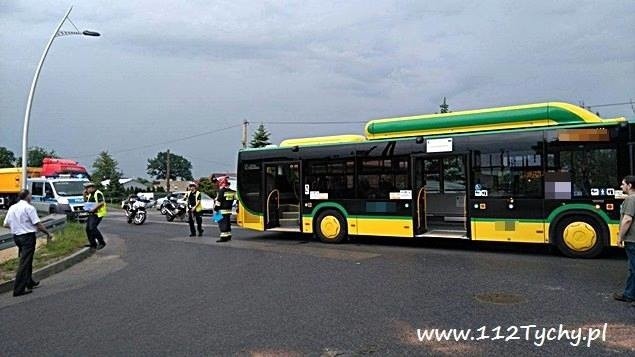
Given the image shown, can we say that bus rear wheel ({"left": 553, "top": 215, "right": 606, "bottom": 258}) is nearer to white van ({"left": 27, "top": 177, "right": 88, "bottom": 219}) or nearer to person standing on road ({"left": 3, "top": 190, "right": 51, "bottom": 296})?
person standing on road ({"left": 3, "top": 190, "right": 51, "bottom": 296})

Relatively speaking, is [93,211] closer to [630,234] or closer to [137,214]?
[137,214]

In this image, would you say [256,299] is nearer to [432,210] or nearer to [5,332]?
[5,332]

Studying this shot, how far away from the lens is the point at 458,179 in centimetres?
1248

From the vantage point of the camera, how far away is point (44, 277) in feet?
32.7

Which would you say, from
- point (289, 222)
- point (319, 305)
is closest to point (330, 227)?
point (289, 222)

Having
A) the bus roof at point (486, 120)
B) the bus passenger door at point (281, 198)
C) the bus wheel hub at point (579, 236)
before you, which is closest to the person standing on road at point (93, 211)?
the bus passenger door at point (281, 198)

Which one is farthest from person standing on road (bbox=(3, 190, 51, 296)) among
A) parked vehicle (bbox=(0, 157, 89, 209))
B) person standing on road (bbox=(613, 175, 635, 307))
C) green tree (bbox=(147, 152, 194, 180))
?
green tree (bbox=(147, 152, 194, 180))

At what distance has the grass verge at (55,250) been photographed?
10.2m

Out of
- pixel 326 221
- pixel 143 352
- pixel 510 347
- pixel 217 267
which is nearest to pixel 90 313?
pixel 143 352

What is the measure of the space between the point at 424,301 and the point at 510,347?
194 centimetres

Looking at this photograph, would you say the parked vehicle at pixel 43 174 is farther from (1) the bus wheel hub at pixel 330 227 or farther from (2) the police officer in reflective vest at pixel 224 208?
(1) the bus wheel hub at pixel 330 227

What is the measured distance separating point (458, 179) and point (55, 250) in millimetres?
9765

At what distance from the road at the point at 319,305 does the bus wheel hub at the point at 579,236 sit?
A: 410 mm

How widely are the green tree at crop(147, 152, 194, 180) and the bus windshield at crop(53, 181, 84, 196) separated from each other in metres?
117
